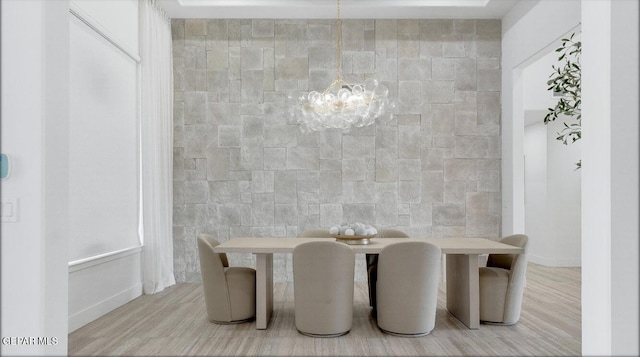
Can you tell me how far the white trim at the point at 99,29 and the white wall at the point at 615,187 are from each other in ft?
12.8

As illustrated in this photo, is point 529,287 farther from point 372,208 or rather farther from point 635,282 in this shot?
point 635,282

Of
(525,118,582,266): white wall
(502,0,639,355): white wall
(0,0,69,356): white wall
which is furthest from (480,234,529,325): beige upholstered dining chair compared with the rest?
(525,118,582,266): white wall

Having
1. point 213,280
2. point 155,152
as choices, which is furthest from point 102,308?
point 155,152

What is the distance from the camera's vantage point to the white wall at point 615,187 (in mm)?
1972

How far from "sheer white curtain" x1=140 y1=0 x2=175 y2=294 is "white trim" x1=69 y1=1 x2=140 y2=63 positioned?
0.25m

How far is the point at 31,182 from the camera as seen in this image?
7.02 feet

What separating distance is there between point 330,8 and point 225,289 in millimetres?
3724

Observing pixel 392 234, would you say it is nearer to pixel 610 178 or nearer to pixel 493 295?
pixel 493 295

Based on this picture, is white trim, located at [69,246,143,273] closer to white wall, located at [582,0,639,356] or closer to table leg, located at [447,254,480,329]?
table leg, located at [447,254,480,329]

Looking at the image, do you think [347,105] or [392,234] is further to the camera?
[392,234]

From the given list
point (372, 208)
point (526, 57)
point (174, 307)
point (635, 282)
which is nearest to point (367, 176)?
point (372, 208)

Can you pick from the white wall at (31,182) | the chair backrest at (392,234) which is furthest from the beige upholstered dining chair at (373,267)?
the white wall at (31,182)

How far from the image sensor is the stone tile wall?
5922mm

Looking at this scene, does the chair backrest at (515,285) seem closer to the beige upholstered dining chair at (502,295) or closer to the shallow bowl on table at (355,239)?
the beige upholstered dining chair at (502,295)
